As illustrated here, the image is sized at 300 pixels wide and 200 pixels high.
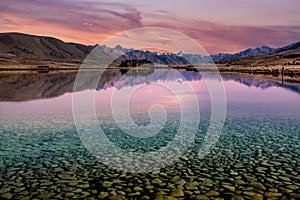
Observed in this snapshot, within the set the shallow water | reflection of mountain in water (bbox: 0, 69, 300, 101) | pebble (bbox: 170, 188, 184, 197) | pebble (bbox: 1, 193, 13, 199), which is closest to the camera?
pebble (bbox: 1, 193, 13, 199)

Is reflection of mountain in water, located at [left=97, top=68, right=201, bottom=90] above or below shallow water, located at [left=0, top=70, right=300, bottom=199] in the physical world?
above

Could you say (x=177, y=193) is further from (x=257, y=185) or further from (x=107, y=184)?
(x=257, y=185)

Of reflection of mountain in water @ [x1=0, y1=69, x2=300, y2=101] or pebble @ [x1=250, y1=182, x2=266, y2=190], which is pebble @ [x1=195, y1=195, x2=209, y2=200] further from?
reflection of mountain in water @ [x1=0, y1=69, x2=300, y2=101]

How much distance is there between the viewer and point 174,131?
834 inches

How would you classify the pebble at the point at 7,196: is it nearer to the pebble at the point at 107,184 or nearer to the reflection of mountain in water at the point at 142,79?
the pebble at the point at 107,184

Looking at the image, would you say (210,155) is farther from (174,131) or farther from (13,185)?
(13,185)

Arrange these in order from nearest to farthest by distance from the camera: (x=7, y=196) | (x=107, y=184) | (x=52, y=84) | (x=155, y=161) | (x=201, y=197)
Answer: (x=201, y=197) < (x=7, y=196) < (x=107, y=184) < (x=155, y=161) < (x=52, y=84)

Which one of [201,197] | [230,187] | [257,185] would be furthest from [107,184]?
[257,185]

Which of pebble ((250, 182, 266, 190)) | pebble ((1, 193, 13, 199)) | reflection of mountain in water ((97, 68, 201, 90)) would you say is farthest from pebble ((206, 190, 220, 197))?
reflection of mountain in water ((97, 68, 201, 90))

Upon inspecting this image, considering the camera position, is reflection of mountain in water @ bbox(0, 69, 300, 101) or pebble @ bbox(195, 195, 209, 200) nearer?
pebble @ bbox(195, 195, 209, 200)

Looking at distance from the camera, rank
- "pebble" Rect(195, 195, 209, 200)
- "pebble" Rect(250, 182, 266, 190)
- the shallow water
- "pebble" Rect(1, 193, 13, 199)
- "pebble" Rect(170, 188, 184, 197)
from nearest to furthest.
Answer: "pebble" Rect(195, 195, 209, 200) → "pebble" Rect(1, 193, 13, 199) → "pebble" Rect(170, 188, 184, 197) → the shallow water → "pebble" Rect(250, 182, 266, 190)

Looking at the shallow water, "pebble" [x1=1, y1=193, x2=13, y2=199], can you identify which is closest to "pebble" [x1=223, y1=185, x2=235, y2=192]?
the shallow water

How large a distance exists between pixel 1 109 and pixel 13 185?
814 inches

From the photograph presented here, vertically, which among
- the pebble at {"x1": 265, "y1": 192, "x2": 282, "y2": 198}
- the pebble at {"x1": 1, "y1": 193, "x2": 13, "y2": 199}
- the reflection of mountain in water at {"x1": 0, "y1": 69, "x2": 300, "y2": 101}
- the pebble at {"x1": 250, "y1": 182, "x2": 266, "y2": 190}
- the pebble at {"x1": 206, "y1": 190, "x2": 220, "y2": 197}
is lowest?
the pebble at {"x1": 1, "y1": 193, "x2": 13, "y2": 199}
